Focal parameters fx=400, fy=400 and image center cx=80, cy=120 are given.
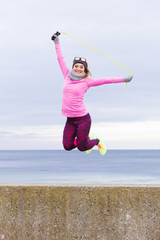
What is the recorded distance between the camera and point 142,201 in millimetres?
5121

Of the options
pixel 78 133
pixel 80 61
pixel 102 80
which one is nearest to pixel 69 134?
pixel 78 133

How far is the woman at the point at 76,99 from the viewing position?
5.68m

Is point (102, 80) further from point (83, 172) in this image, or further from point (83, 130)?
point (83, 172)

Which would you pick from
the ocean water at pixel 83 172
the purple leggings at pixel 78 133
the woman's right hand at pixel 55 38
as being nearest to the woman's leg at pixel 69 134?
the purple leggings at pixel 78 133

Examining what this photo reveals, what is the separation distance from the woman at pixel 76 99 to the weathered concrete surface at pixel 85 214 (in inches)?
35.4

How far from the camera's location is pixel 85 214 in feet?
16.8

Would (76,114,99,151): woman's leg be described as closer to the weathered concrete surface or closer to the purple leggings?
the purple leggings

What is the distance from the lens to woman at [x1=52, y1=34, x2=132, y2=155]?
568 cm

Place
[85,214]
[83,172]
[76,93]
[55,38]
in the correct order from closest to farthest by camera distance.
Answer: [85,214] → [76,93] → [55,38] → [83,172]

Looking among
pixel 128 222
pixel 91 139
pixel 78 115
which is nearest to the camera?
pixel 128 222

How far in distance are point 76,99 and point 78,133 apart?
506mm

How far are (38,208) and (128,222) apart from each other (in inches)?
46.2

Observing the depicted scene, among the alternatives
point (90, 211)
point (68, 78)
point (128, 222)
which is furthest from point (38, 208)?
point (68, 78)

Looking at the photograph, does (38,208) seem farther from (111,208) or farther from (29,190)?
(111,208)
